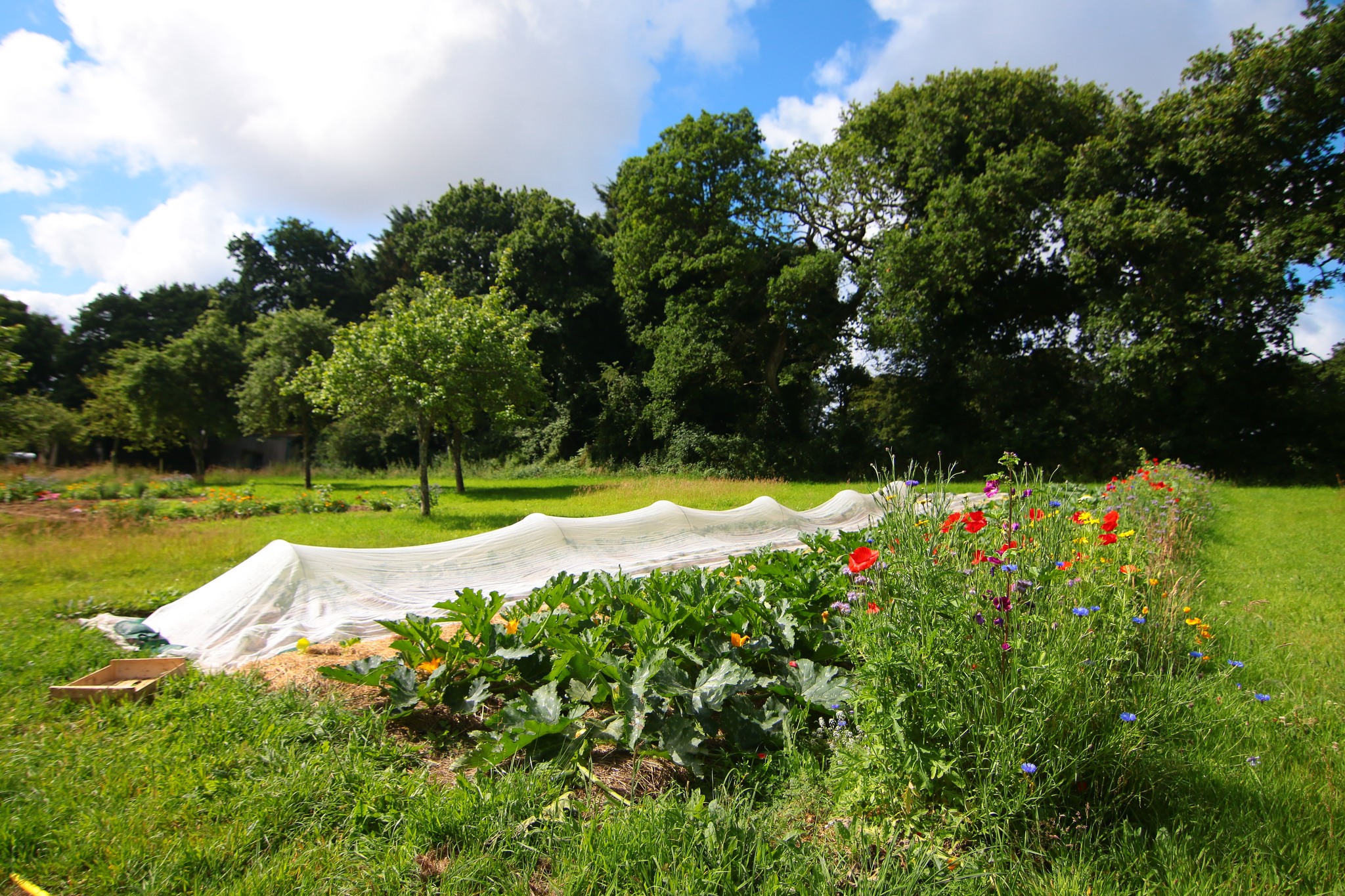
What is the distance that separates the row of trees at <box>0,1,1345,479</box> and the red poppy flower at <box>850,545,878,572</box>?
958 centimetres

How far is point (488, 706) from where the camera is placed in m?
3.15

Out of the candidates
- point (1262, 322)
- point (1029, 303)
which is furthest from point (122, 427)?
point (1262, 322)

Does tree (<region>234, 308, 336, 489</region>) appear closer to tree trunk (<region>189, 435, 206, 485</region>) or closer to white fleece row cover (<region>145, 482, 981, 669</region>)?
tree trunk (<region>189, 435, 206, 485</region>)

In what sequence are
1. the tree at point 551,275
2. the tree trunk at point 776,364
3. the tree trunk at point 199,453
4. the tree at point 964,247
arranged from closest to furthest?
1. the tree at point 964,247
2. the tree trunk at point 199,453
3. the tree trunk at point 776,364
4. the tree at point 551,275

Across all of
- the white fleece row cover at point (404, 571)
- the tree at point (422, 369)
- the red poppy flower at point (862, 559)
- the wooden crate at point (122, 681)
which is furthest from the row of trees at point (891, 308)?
the red poppy flower at point (862, 559)

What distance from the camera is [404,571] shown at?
18.2ft

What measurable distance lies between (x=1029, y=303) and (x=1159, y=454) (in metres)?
5.78

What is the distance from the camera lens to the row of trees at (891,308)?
604 inches

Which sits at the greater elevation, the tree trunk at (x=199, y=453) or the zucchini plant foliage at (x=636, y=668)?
the tree trunk at (x=199, y=453)

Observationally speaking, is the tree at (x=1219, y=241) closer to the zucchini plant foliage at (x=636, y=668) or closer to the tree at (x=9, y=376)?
the zucchini plant foliage at (x=636, y=668)

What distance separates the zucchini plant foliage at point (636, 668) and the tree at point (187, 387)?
20546 mm

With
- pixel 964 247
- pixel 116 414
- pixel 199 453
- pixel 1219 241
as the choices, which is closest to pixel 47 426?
pixel 116 414

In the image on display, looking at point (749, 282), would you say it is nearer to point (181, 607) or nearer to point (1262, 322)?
point (1262, 322)

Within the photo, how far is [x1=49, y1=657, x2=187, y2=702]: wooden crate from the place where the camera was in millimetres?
3105
